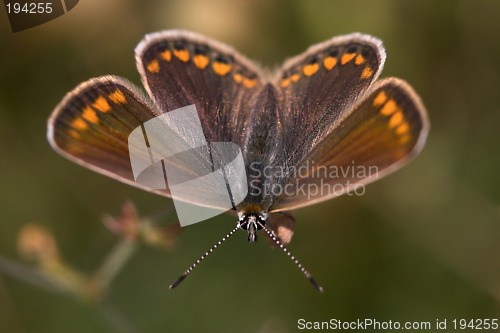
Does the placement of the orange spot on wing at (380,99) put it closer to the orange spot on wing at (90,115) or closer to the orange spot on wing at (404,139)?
the orange spot on wing at (404,139)

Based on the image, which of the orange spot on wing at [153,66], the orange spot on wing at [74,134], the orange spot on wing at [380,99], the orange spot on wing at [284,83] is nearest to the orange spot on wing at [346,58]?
the orange spot on wing at [284,83]

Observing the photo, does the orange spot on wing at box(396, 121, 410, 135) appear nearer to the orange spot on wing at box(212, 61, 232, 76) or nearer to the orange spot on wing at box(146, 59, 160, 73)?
the orange spot on wing at box(212, 61, 232, 76)

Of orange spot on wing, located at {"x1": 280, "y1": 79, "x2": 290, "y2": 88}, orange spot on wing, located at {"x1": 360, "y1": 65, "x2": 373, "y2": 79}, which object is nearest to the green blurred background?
orange spot on wing, located at {"x1": 280, "y1": 79, "x2": 290, "y2": 88}

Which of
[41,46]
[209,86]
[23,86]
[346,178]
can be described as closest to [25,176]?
[23,86]

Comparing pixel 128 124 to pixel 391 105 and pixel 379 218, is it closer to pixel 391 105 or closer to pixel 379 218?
pixel 391 105

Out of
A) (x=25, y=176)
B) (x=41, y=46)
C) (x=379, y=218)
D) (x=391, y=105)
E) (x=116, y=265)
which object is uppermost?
(x=41, y=46)

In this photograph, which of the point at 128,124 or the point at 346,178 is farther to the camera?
the point at 128,124

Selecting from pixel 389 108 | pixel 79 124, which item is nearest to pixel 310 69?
pixel 389 108
